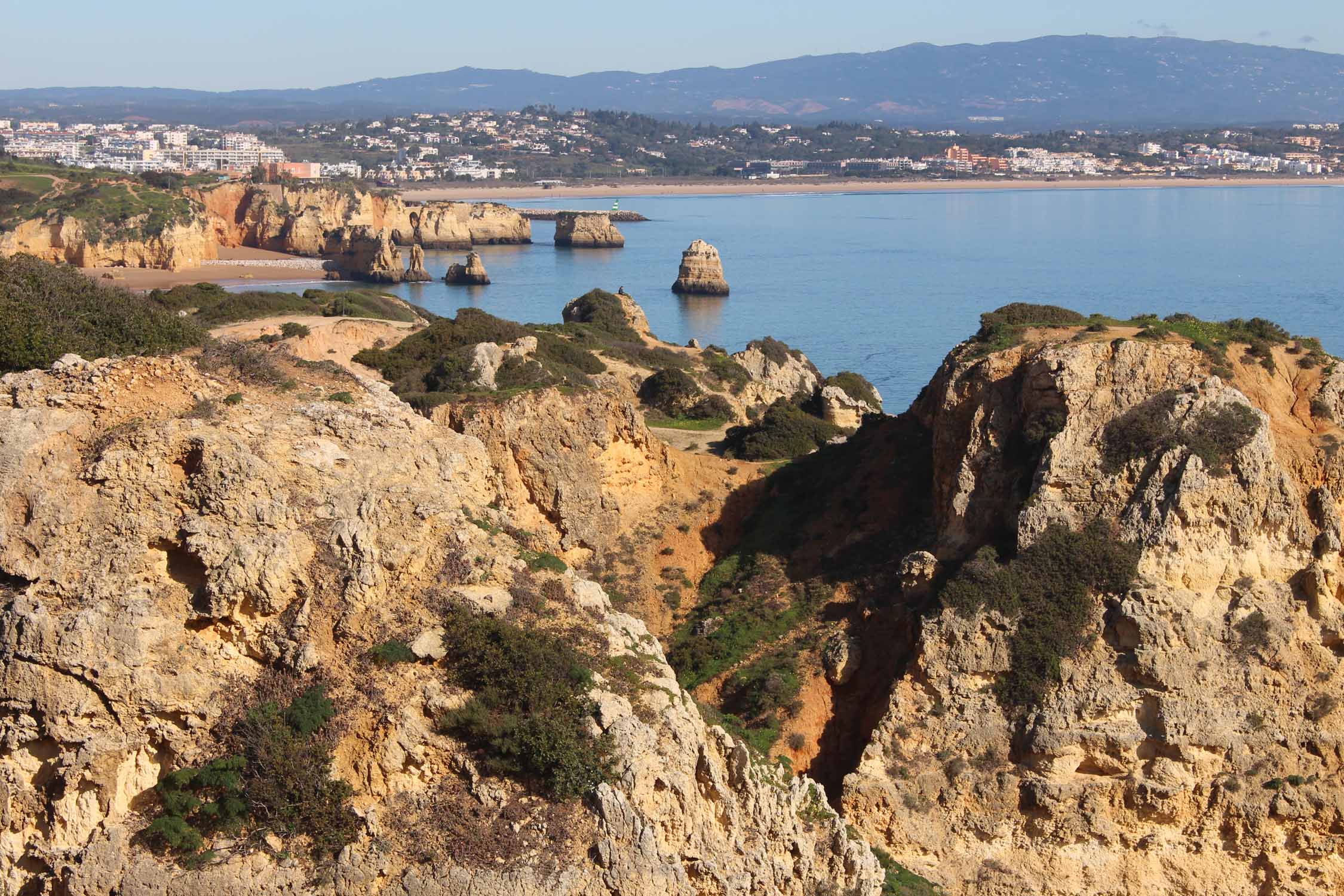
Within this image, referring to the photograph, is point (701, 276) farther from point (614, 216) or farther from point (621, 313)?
point (614, 216)

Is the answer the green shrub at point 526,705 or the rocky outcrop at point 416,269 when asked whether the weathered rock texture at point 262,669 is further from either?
the rocky outcrop at point 416,269

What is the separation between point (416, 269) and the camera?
308 ft

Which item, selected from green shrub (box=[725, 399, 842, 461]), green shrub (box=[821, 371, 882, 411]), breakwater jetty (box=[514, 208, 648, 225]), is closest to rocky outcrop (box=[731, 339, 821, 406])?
green shrub (box=[821, 371, 882, 411])

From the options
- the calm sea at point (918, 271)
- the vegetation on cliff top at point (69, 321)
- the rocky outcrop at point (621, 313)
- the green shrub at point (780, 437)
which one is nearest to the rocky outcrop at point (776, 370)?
the calm sea at point (918, 271)

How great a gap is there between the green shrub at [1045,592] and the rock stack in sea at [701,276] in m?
67.7

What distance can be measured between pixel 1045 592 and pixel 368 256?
81.5 metres

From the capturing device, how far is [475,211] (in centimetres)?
12400

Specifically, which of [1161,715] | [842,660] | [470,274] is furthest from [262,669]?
[470,274]

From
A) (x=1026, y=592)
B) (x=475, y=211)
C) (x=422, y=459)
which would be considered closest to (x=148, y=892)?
(x=422, y=459)

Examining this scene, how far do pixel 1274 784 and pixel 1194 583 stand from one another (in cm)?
276

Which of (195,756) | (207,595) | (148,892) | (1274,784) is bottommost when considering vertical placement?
(1274,784)

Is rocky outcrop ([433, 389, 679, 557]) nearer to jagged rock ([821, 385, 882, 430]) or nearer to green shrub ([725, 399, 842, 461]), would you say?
green shrub ([725, 399, 842, 461])

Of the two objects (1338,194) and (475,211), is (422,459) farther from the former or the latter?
(1338,194)

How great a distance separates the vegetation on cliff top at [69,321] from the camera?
685 inches
